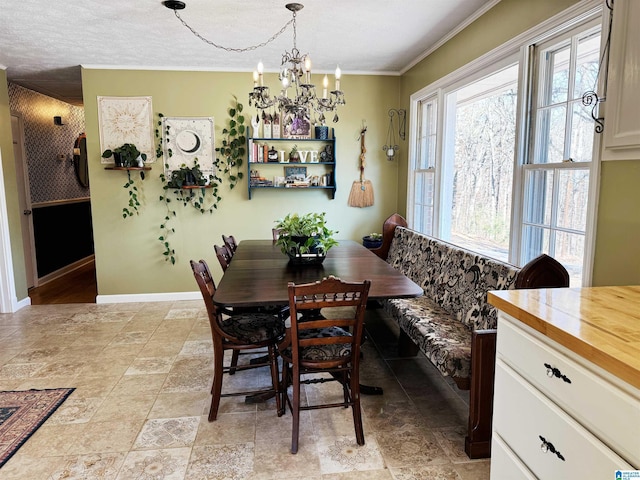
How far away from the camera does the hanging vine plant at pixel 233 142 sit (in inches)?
190

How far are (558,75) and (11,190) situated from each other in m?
5.25

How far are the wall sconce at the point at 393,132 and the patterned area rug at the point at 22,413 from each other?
386cm

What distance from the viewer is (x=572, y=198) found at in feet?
7.99

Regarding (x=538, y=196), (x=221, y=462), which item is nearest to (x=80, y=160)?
(x=221, y=462)

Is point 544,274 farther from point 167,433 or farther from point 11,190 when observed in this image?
point 11,190

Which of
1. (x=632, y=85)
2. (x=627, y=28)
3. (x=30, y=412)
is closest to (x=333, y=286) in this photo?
(x=632, y=85)

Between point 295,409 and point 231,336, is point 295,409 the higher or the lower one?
the lower one

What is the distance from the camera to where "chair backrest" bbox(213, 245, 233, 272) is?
123 inches

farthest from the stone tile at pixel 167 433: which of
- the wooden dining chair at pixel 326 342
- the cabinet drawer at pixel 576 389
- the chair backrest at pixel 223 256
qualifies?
Result: the cabinet drawer at pixel 576 389

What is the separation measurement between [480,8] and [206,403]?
10.7ft

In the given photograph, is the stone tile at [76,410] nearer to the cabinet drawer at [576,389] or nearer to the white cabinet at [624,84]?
the cabinet drawer at [576,389]

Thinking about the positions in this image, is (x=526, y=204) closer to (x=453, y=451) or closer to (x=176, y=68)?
(x=453, y=451)

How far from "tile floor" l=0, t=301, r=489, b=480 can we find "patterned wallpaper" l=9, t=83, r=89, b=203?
319 cm

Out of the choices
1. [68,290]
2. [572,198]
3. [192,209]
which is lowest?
[68,290]
